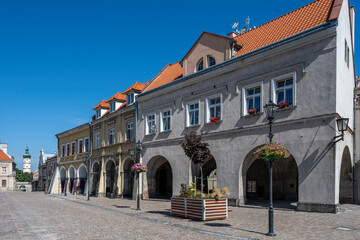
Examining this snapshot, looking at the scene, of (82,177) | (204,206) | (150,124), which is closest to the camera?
(204,206)

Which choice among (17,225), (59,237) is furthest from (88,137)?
(59,237)

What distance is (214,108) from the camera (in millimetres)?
20578

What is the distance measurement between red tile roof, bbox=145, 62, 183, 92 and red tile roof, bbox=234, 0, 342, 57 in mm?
5921

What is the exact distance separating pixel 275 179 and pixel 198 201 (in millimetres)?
9972

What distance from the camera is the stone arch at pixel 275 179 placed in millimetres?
18422

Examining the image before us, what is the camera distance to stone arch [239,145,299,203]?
1842 centimetres

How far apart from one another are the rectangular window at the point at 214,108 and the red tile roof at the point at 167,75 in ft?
16.5

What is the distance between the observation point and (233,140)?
18781 millimetres

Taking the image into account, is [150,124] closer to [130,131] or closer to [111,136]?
[130,131]

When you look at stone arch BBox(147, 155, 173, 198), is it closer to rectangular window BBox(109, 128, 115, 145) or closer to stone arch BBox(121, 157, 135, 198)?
stone arch BBox(121, 157, 135, 198)

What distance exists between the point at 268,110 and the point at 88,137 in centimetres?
3006

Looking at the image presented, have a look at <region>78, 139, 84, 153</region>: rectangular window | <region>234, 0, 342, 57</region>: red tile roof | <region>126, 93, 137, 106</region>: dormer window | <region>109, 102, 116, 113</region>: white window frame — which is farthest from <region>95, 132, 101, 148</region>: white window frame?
<region>234, 0, 342, 57</region>: red tile roof

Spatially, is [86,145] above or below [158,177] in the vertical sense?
above

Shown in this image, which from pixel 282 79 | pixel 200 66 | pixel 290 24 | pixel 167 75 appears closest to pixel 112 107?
pixel 167 75
